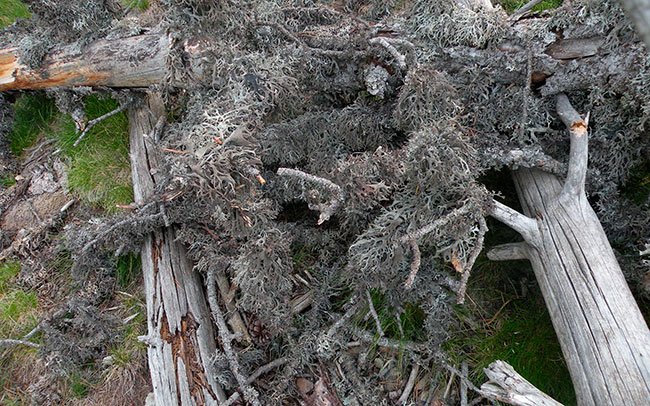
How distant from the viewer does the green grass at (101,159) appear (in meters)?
3.75

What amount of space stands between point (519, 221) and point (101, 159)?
3373 mm

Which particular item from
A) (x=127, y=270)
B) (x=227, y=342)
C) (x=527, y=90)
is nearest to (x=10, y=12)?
(x=127, y=270)

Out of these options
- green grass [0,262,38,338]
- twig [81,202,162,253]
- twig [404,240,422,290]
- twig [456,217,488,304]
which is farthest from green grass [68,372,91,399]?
twig [456,217,488,304]

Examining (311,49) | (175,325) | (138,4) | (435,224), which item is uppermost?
(138,4)

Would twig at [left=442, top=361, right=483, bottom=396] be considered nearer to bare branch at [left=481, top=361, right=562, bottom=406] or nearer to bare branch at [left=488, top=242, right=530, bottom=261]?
bare branch at [left=481, top=361, right=562, bottom=406]

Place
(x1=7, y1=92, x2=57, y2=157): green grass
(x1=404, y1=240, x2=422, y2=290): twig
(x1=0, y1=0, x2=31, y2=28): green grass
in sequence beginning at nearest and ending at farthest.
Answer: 1. (x1=404, y1=240, x2=422, y2=290): twig
2. (x1=7, y1=92, x2=57, y2=157): green grass
3. (x1=0, y1=0, x2=31, y2=28): green grass

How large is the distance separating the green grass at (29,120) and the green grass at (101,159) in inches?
13.9

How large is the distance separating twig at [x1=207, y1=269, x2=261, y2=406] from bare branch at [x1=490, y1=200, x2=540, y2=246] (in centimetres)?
177

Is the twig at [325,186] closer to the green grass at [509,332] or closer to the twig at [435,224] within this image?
the twig at [435,224]

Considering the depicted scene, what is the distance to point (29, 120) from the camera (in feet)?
14.3

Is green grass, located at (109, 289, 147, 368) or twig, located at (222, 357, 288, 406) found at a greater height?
green grass, located at (109, 289, 147, 368)

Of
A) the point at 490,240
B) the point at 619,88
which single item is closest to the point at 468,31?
the point at 619,88

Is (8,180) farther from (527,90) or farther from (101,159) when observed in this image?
(527,90)

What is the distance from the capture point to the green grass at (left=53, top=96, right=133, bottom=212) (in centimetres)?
375
